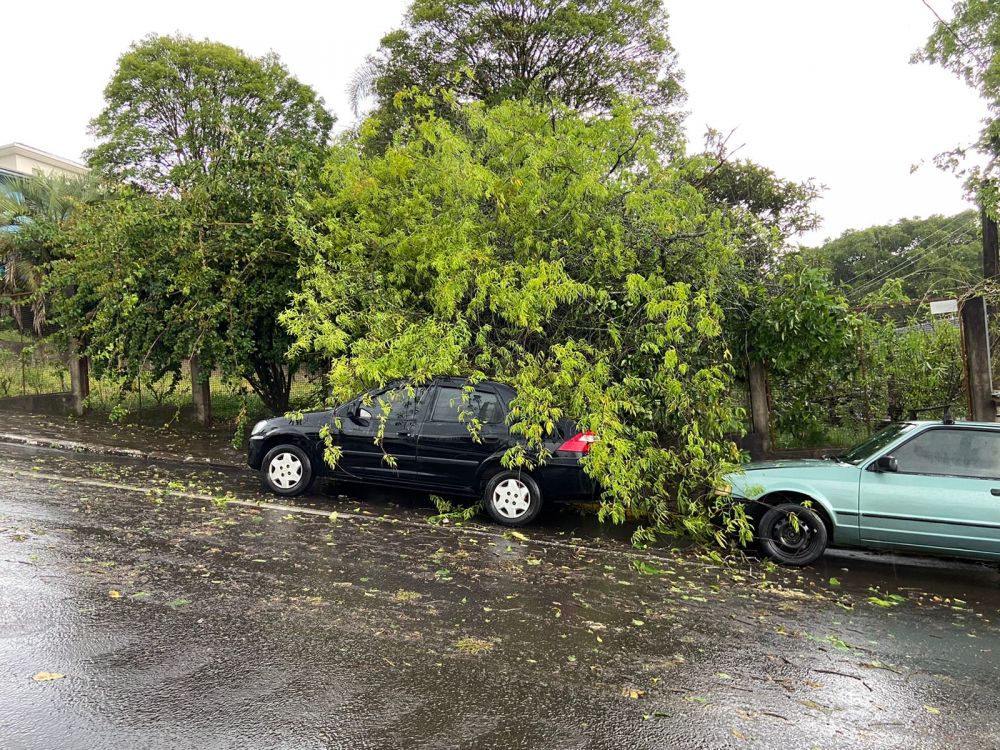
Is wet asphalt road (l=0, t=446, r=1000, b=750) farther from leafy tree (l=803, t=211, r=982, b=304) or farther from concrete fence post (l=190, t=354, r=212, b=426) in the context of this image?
leafy tree (l=803, t=211, r=982, b=304)

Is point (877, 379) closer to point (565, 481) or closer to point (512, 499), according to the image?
point (565, 481)

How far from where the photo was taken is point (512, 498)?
741cm

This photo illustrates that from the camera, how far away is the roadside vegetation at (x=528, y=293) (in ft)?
24.6

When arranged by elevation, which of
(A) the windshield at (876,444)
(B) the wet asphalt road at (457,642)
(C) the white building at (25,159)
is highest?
(C) the white building at (25,159)

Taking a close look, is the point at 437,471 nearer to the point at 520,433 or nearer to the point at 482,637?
the point at 520,433

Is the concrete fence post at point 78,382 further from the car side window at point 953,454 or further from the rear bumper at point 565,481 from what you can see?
the car side window at point 953,454

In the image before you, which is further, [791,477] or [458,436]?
[458,436]

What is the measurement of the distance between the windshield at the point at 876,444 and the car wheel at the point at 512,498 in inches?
125

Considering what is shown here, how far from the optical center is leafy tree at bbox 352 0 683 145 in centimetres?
2045

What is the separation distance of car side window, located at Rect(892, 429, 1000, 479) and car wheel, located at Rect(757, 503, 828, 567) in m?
0.92

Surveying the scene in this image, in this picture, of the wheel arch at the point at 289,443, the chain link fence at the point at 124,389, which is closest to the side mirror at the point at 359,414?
the wheel arch at the point at 289,443

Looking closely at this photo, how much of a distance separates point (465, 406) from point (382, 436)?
1.04 meters

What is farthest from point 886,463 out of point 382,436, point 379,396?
point 379,396

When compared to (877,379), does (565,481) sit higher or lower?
lower
